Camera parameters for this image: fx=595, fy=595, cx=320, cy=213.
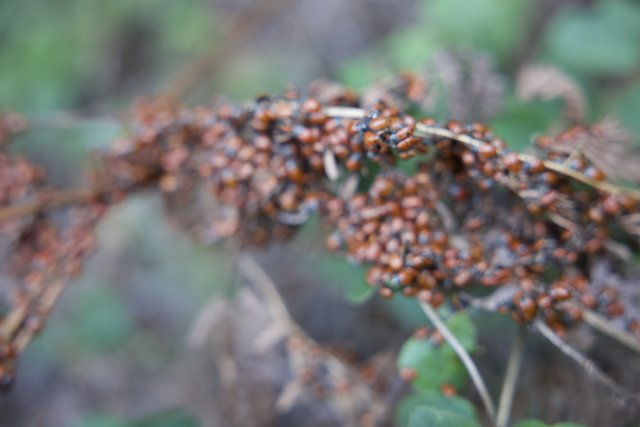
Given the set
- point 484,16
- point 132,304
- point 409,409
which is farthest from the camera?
point 132,304

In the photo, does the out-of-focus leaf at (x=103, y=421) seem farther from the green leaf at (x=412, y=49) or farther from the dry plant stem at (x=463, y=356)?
the green leaf at (x=412, y=49)

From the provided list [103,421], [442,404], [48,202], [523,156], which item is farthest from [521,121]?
[103,421]

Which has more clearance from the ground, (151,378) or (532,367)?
(532,367)

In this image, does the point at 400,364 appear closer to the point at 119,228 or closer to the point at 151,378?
the point at 151,378

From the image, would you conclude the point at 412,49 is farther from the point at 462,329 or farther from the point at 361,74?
the point at 462,329

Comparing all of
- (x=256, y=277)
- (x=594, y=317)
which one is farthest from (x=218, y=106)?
(x=594, y=317)

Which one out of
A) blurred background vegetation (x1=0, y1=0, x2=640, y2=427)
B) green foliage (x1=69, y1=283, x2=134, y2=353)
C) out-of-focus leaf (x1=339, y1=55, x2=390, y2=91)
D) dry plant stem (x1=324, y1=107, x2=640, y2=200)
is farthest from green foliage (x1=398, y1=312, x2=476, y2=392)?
green foliage (x1=69, y1=283, x2=134, y2=353)
